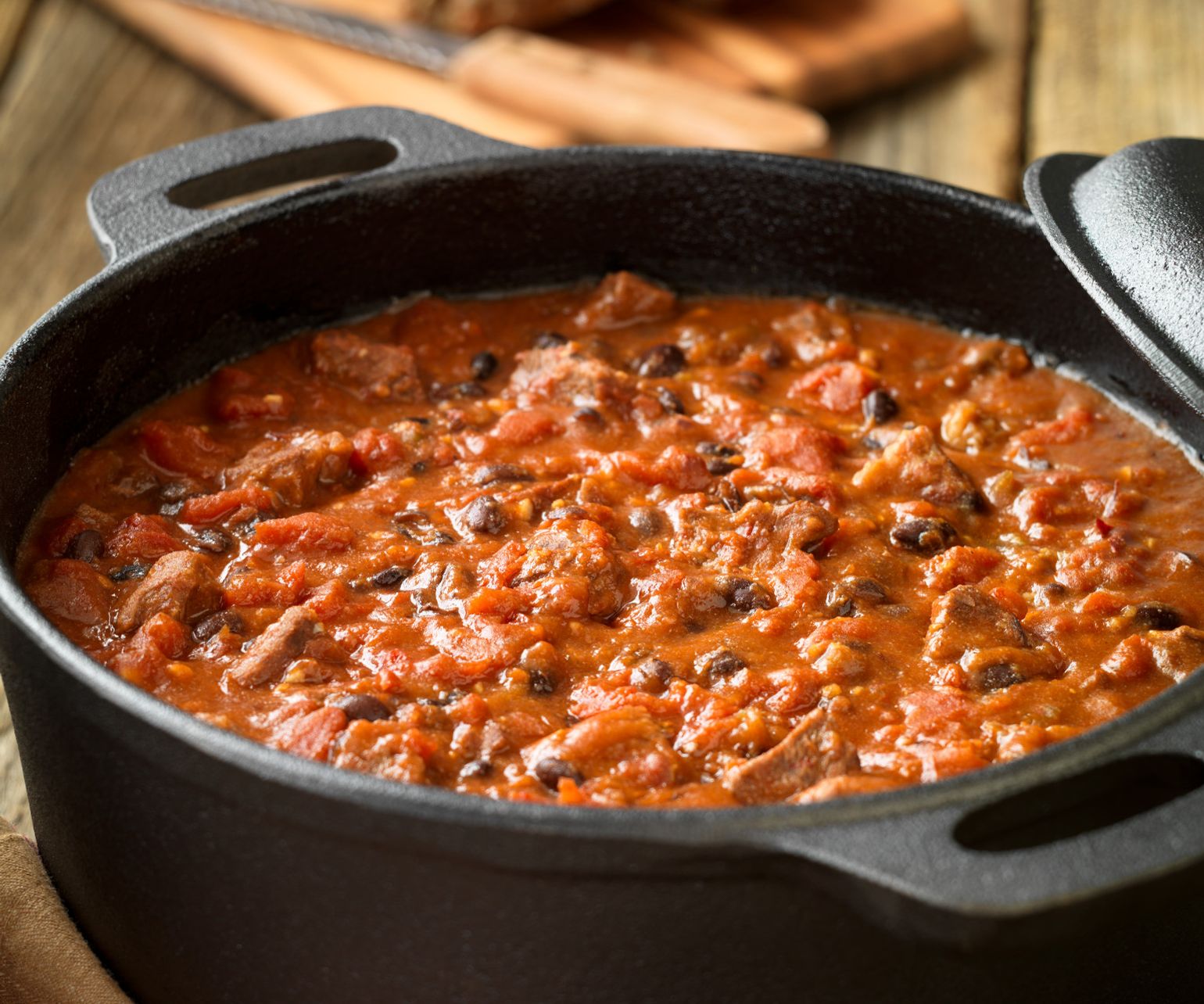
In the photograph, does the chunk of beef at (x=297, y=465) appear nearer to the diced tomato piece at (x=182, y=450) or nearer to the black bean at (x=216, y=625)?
the diced tomato piece at (x=182, y=450)

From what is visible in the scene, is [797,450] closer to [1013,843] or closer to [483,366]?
[483,366]

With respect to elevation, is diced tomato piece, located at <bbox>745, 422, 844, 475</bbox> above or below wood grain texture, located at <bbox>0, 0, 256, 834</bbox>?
above

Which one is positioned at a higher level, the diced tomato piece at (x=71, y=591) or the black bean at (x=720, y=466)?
the black bean at (x=720, y=466)

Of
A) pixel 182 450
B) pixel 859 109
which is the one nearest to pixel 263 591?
pixel 182 450

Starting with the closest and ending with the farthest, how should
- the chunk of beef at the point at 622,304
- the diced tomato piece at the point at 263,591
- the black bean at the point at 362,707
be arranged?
the black bean at the point at 362,707 → the diced tomato piece at the point at 263,591 → the chunk of beef at the point at 622,304

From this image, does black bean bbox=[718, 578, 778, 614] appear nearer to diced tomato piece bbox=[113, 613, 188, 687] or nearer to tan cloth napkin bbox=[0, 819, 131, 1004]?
diced tomato piece bbox=[113, 613, 188, 687]

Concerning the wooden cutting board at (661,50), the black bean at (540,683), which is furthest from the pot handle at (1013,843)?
the wooden cutting board at (661,50)

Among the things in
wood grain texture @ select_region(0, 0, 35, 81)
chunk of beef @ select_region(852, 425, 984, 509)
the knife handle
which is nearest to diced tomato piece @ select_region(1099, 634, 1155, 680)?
chunk of beef @ select_region(852, 425, 984, 509)
